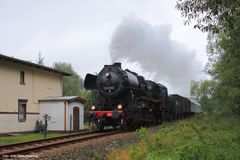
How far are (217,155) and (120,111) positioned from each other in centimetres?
1521

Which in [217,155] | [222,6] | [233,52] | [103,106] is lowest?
[217,155]

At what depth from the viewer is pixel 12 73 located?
92.2ft

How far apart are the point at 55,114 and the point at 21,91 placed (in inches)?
118

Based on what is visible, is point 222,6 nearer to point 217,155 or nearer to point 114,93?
point 217,155

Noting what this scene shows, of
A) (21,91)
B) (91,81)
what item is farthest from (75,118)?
(91,81)

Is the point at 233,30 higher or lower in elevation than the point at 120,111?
higher

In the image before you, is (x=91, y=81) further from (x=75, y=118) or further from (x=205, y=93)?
(x=205, y=93)

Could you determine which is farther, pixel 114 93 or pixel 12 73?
pixel 12 73

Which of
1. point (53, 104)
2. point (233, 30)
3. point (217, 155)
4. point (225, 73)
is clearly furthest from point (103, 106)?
point (217, 155)

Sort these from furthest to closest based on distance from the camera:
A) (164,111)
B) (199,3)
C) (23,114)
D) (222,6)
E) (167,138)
Answer: (164,111)
(23,114)
(167,138)
(199,3)
(222,6)

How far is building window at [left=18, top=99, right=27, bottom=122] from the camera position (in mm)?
29109

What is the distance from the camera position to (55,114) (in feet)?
98.8

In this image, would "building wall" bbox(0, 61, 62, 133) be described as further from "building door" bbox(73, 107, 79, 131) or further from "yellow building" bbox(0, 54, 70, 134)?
"building door" bbox(73, 107, 79, 131)

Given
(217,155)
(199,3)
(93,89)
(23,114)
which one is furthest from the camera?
(23,114)
